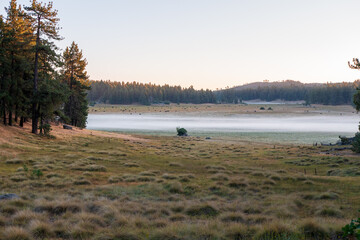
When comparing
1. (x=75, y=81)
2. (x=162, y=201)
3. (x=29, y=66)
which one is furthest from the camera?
(x=75, y=81)

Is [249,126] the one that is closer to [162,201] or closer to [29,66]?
[29,66]

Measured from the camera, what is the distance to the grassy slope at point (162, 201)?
782cm

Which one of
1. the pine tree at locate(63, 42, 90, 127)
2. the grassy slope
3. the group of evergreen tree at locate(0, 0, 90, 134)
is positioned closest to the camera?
the grassy slope

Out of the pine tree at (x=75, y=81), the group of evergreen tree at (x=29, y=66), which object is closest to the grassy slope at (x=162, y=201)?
the group of evergreen tree at (x=29, y=66)

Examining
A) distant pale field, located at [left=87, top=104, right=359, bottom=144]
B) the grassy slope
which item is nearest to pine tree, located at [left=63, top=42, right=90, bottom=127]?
distant pale field, located at [left=87, top=104, right=359, bottom=144]

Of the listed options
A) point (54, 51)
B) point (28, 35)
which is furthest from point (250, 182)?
point (28, 35)

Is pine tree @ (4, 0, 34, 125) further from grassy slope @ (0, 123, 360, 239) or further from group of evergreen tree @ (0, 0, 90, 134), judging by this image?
grassy slope @ (0, 123, 360, 239)

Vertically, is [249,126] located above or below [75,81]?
below

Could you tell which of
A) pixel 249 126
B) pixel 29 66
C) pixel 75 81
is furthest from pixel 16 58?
pixel 249 126

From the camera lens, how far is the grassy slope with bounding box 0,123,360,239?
7824 mm

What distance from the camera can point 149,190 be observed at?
48.5 feet

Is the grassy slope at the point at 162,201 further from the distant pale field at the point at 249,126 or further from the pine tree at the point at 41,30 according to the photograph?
the distant pale field at the point at 249,126

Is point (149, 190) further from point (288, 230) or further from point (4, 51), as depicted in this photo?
point (4, 51)

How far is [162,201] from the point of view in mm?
12609
